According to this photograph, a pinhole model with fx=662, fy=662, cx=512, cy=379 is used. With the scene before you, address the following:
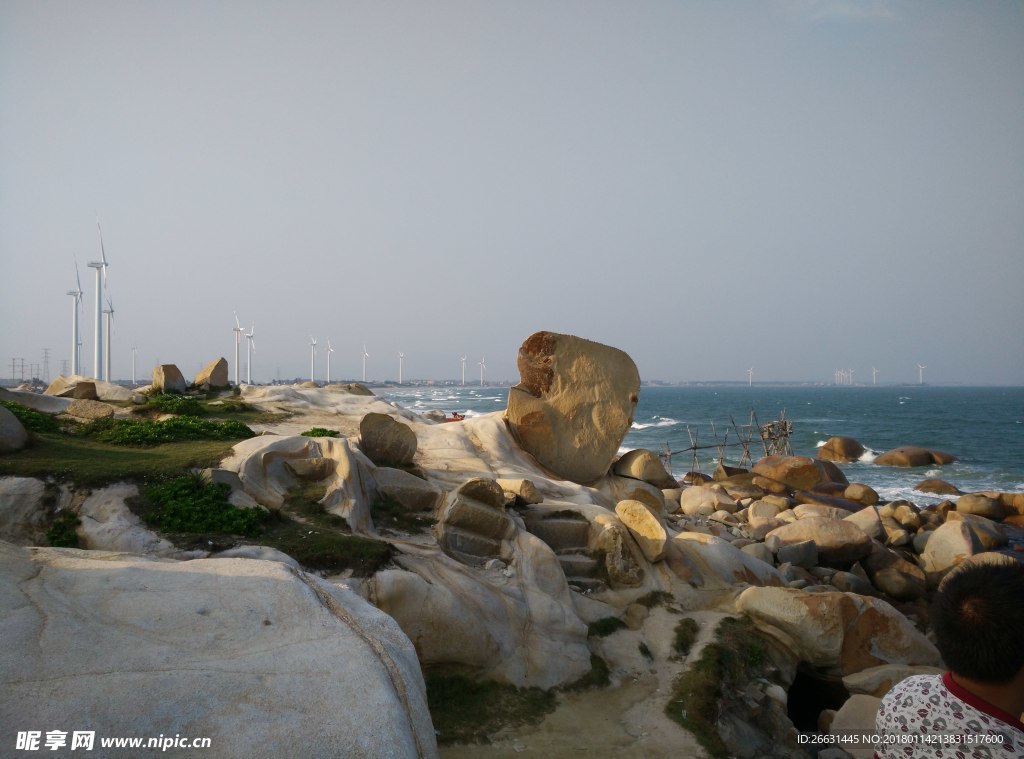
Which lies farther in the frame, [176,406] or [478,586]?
[176,406]

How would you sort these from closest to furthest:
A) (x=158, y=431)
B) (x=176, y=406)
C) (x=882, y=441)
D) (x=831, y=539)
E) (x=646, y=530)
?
(x=646, y=530) < (x=158, y=431) < (x=831, y=539) < (x=176, y=406) < (x=882, y=441)

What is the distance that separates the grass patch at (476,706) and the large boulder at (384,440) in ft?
21.6

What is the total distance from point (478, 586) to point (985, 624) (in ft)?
23.8

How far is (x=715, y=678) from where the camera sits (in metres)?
9.73

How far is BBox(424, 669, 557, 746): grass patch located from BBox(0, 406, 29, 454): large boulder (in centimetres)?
812

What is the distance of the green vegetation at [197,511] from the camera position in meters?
9.32

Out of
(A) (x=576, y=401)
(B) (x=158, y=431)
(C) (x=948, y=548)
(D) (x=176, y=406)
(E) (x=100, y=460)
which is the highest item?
(A) (x=576, y=401)

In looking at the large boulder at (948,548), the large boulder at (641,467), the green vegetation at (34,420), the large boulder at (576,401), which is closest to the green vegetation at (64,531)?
the green vegetation at (34,420)

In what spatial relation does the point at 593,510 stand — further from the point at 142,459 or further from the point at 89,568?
the point at 89,568

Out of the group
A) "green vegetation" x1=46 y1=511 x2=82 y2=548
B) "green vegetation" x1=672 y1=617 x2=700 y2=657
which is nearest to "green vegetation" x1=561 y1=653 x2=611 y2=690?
"green vegetation" x1=672 y1=617 x2=700 y2=657

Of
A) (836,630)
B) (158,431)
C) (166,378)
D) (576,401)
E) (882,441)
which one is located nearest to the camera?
(836,630)

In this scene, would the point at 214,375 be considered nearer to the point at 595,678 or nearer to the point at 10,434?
the point at 10,434

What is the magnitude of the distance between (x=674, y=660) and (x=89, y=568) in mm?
8316

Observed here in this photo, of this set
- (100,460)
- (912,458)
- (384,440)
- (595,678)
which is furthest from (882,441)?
(100,460)
